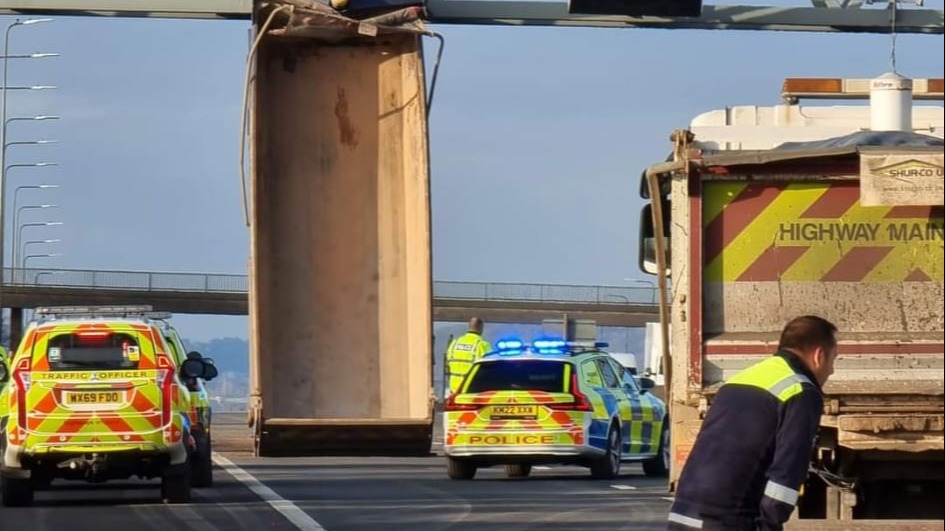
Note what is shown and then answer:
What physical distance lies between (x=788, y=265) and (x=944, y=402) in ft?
3.72

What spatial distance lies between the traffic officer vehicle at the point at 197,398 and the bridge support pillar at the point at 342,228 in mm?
7412

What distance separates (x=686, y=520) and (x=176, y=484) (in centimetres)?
1248

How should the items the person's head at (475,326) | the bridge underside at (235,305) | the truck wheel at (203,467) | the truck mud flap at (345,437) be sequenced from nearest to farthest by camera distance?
the truck mud flap at (345,437), the truck wheel at (203,467), the person's head at (475,326), the bridge underside at (235,305)

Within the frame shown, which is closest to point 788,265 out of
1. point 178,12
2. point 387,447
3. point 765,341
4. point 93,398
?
point 765,341

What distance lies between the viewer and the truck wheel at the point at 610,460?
24.3 meters

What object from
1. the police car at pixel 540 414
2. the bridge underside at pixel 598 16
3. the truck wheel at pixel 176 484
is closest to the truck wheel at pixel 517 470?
the police car at pixel 540 414

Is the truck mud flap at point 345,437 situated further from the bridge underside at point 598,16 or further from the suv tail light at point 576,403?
the suv tail light at point 576,403

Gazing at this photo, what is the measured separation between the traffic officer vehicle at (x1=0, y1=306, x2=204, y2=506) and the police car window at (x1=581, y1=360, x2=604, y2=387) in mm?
5756

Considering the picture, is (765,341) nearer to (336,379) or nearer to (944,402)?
(944,402)

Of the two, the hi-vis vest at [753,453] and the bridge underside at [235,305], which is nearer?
the hi-vis vest at [753,453]

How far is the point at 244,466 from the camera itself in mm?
28172

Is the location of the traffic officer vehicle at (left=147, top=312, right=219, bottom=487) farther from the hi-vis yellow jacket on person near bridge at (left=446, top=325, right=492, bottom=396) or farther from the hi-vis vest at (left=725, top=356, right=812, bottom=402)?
the hi-vis vest at (left=725, top=356, right=812, bottom=402)

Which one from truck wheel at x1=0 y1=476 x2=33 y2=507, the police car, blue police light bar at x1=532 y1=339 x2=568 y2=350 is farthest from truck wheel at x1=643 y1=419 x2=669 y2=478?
truck wheel at x1=0 y1=476 x2=33 y2=507

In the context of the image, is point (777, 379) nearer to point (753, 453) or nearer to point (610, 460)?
point (753, 453)
